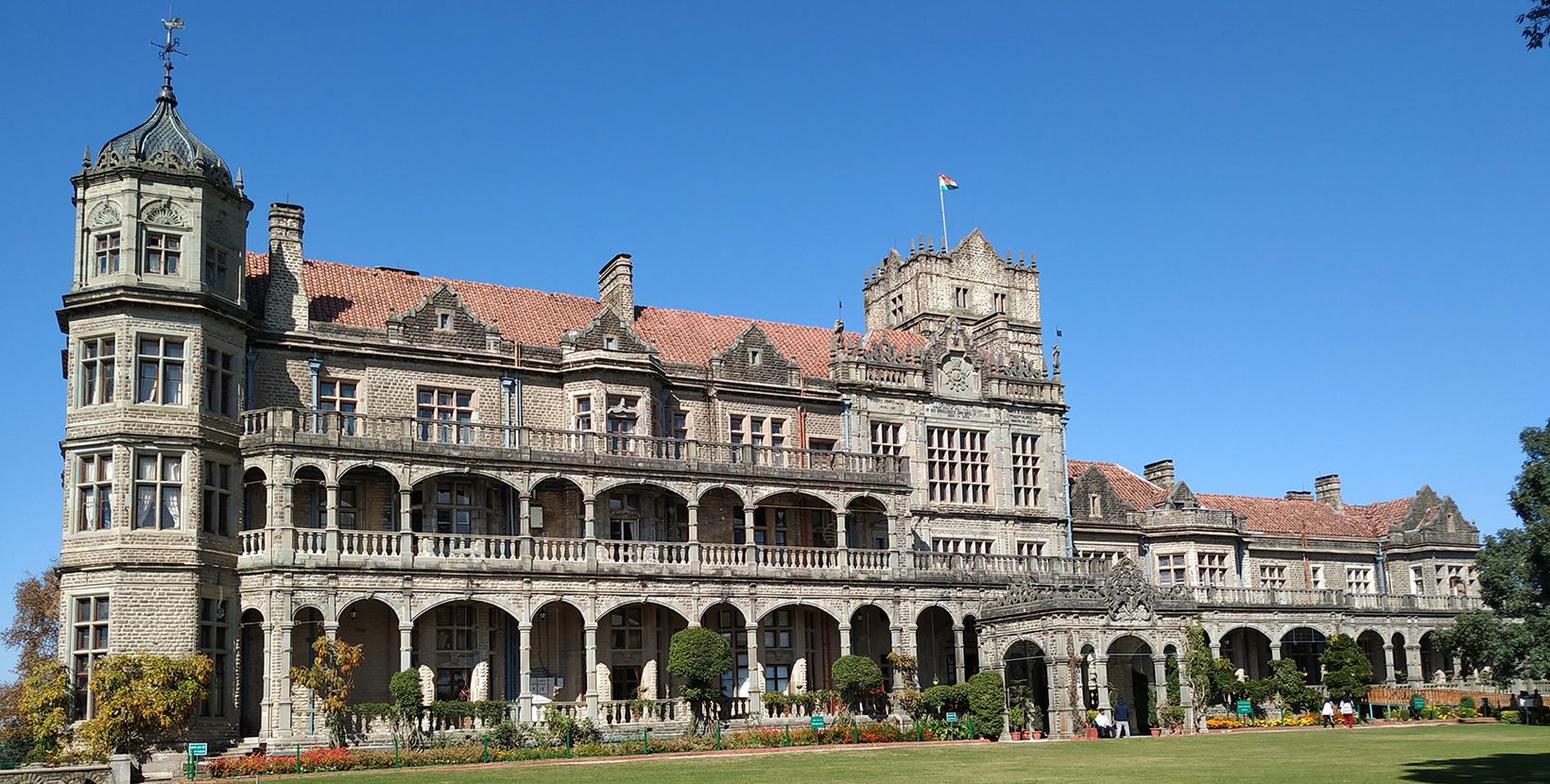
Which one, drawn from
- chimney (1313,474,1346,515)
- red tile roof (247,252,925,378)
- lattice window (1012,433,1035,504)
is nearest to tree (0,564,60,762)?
red tile roof (247,252,925,378)

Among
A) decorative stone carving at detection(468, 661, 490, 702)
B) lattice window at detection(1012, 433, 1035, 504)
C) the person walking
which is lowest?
the person walking

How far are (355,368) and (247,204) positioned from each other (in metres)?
5.34

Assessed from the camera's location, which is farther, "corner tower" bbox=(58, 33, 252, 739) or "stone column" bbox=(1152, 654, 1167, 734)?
"stone column" bbox=(1152, 654, 1167, 734)

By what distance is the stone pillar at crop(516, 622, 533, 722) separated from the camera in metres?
36.3

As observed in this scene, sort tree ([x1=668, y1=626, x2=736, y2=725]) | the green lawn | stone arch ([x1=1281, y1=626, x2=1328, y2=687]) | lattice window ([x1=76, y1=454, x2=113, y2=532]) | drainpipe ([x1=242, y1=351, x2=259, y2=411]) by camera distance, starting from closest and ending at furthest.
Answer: the green lawn, lattice window ([x1=76, y1=454, x2=113, y2=532]), drainpipe ([x1=242, y1=351, x2=259, y2=411]), tree ([x1=668, y1=626, x2=736, y2=725]), stone arch ([x1=1281, y1=626, x2=1328, y2=687])

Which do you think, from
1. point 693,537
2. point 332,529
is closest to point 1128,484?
point 693,537

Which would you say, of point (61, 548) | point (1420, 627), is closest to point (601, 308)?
point (61, 548)

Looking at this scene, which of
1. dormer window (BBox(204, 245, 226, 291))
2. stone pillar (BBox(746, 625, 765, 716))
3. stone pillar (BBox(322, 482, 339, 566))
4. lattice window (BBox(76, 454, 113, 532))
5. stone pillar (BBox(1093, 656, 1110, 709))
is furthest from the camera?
stone pillar (BBox(746, 625, 765, 716))

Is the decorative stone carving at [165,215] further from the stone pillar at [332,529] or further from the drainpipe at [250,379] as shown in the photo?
the stone pillar at [332,529]

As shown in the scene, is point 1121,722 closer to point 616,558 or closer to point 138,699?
point 616,558

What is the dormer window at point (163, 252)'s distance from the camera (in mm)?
35219

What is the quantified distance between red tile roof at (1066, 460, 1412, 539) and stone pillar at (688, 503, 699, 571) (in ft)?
63.9

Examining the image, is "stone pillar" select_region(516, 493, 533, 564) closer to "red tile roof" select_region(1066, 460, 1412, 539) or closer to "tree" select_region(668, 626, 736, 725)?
"tree" select_region(668, 626, 736, 725)

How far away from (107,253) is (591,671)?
54.6 feet
